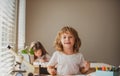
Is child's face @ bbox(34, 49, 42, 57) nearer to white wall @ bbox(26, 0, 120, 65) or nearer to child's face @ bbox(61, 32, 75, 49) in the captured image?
white wall @ bbox(26, 0, 120, 65)

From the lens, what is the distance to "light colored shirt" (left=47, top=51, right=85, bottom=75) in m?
1.03

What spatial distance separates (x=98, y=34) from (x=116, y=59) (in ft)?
1.45

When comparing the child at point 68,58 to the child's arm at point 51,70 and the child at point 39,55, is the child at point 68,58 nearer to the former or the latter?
the child's arm at point 51,70

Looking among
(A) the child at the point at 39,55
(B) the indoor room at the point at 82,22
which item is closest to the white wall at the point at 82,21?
(B) the indoor room at the point at 82,22

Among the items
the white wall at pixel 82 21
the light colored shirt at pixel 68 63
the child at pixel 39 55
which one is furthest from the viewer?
the white wall at pixel 82 21

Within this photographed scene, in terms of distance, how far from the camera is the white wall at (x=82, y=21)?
2.88 metres

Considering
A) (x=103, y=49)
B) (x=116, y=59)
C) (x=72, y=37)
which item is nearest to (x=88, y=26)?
(x=103, y=49)

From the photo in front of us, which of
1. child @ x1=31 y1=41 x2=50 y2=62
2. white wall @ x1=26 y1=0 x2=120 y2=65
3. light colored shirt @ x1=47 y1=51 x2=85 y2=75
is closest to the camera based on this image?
light colored shirt @ x1=47 y1=51 x2=85 y2=75

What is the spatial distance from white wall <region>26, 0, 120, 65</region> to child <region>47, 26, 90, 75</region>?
180 centimetres

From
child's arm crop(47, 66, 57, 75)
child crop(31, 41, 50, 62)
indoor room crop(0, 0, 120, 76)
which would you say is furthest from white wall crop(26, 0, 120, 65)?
child's arm crop(47, 66, 57, 75)

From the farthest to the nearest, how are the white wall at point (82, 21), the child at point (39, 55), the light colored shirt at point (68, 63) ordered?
the white wall at point (82, 21) → the child at point (39, 55) → the light colored shirt at point (68, 63)

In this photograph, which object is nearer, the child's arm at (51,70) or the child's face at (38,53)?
the child's arm at (51,70)

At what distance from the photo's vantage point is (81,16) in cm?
291

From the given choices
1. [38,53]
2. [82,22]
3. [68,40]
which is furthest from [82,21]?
[68,40]
